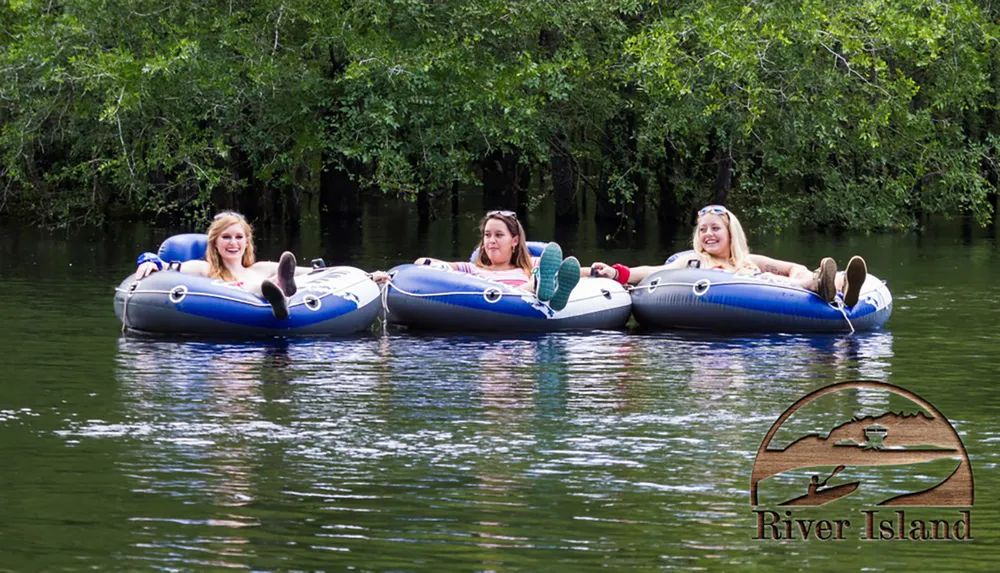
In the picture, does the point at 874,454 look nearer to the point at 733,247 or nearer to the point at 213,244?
the point at 733,247

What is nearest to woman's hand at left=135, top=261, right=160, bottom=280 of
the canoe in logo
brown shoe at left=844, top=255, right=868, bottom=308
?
brown shoe at left=844, top=255, right=868, bottom=308

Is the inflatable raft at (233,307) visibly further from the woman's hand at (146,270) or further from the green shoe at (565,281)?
the green shoe at (565,281)

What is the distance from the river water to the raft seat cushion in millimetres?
780

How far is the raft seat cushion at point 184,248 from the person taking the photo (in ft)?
48.3

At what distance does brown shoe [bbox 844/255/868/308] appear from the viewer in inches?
554

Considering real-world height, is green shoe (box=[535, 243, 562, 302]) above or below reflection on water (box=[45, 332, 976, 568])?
above

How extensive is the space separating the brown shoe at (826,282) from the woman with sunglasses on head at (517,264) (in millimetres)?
1974

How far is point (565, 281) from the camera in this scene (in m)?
13.9

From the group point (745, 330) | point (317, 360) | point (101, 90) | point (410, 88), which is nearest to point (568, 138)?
point (410, 88)

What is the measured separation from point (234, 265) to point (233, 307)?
56cm

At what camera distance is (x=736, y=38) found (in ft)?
77.7

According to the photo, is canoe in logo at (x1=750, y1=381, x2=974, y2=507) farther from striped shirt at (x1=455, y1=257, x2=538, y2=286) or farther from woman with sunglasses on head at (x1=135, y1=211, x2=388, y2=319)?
woman with sunglasses on head at (x1=135, y1=211, x2=388, y2=319)

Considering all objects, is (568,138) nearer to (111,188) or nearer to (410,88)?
(410,88)

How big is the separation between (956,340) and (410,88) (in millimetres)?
12533
